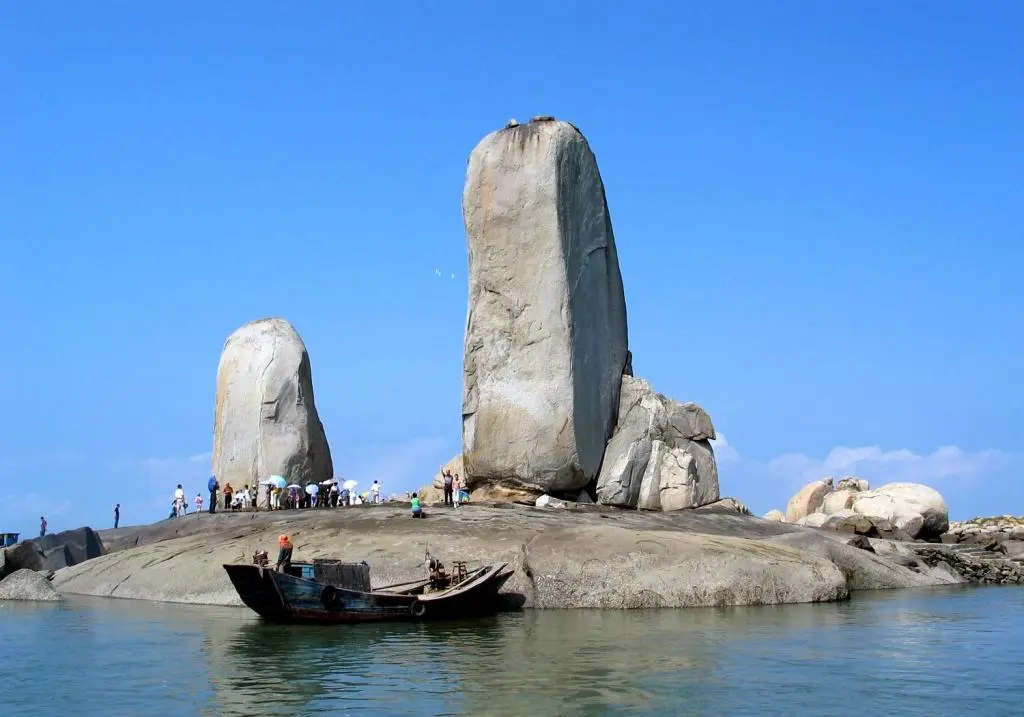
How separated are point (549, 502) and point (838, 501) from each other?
17.7 metres

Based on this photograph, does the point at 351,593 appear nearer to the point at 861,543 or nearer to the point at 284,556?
the point at 284,556

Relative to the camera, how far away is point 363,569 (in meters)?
24.4

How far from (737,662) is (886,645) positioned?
3.41 m

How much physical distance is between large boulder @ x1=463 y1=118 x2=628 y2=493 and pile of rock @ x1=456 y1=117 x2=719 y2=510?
31mm

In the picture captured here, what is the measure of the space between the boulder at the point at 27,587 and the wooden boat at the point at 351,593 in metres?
7.83

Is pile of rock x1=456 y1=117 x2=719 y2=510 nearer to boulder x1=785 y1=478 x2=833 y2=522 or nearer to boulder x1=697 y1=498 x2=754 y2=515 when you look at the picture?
boulder x1=697 y1=498 x2=754 y2=515

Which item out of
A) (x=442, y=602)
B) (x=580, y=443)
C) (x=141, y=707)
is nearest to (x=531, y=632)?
(x=442, y=602)

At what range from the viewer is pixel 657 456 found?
37.1 m

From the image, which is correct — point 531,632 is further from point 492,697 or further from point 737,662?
point 492,697

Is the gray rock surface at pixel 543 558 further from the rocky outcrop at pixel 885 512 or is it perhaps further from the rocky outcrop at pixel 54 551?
the rocky outcrop at pixel 885 512

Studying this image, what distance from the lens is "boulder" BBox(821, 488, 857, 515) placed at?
47000 mm

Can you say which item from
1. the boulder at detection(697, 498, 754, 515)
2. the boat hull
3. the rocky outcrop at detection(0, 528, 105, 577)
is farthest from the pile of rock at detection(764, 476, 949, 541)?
the rocky outcrop at detection(0, 528, 105, 577)

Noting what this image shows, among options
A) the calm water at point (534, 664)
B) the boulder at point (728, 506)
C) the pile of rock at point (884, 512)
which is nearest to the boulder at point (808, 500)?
the pile of rock at point (884, 512)

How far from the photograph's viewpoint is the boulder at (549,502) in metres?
33.7
